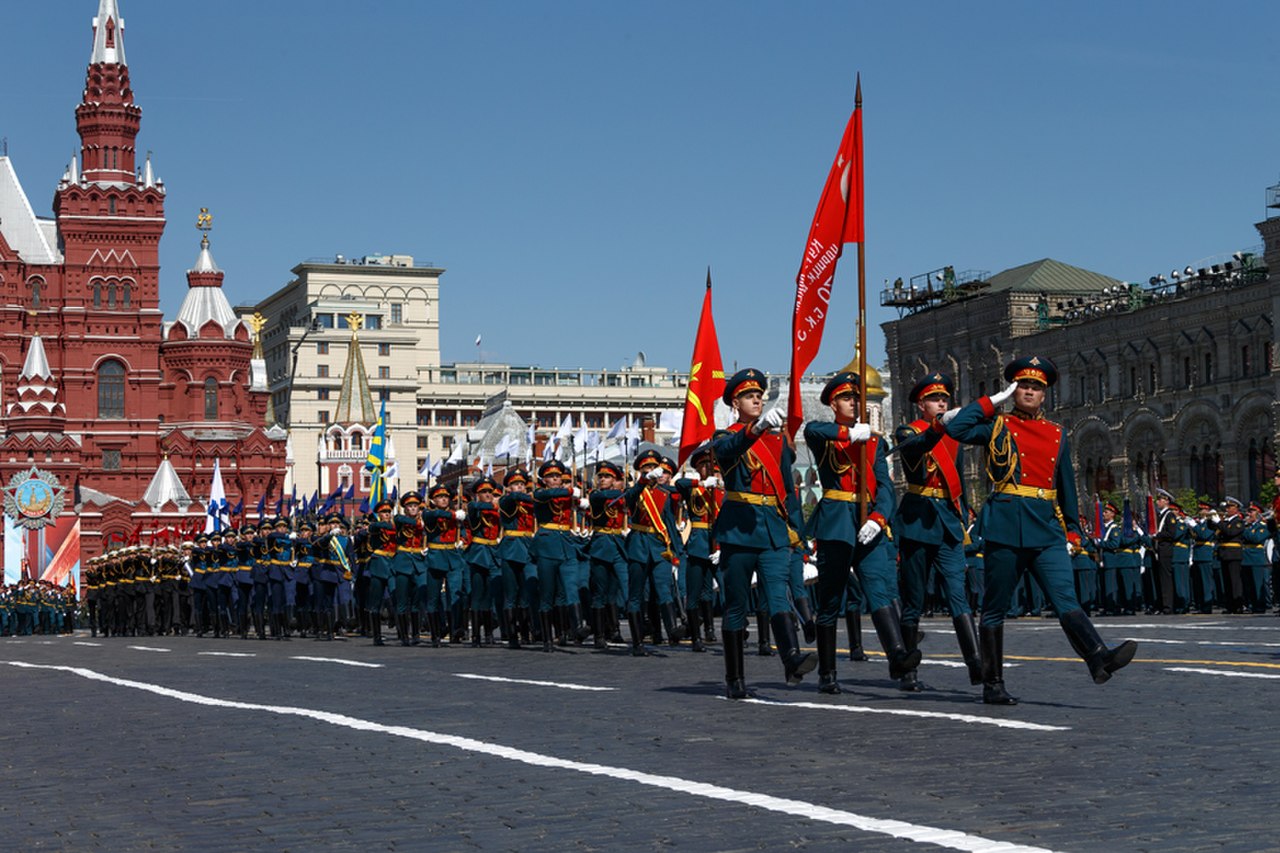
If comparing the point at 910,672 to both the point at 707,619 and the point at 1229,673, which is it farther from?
the point at 707,619

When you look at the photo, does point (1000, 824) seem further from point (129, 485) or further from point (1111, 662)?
point (129, 485)

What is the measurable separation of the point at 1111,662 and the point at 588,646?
1051cm

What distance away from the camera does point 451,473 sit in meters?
117

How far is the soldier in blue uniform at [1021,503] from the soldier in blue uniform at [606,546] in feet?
26.6

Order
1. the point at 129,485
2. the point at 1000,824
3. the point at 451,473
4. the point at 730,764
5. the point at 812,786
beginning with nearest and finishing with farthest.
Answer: the point at 1000,824, the point at 812,786, the point at 730,764, the point at 129,485, the point at 451,473

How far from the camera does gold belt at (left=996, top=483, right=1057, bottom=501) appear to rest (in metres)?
11.1

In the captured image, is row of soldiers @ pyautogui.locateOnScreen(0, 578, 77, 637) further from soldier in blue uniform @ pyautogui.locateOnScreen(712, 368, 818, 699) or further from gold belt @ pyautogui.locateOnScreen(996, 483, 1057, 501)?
gold belt @ pyautogui.locateOnScreen(996, 483, 1057, 501)

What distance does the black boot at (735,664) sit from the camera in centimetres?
1202

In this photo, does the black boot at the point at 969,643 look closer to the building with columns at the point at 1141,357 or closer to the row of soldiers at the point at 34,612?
the row of soldiers at the point at 34,612

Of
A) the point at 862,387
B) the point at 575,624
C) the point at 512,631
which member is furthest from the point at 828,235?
the point at 512,631

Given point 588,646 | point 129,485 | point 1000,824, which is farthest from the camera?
point 129,485

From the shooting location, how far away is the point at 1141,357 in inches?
Answer: 2815

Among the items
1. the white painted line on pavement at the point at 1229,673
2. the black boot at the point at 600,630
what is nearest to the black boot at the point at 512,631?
the black boot at the point at 600,630

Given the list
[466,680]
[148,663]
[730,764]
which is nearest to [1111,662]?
[730,764]
